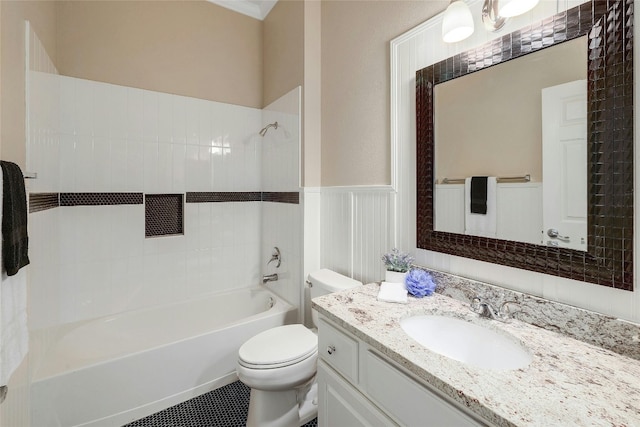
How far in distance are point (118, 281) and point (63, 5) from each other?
195 cm

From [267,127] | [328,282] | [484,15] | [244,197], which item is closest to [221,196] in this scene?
[244,197]

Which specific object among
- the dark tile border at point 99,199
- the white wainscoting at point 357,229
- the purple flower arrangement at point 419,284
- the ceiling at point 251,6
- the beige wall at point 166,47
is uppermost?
the ceiling at point 251,6

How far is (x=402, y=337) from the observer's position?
0.89m

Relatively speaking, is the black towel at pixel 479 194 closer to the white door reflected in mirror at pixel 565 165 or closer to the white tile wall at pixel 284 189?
the white door reflected in mirror at pixel 565 165

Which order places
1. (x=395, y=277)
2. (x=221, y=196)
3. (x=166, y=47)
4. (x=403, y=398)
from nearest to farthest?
1. (x=403, y=398)
2. (x=395, y=277)
3. (x=166, y=47)
4. (x=221, y=196)

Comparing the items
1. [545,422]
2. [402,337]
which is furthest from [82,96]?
[545,422]

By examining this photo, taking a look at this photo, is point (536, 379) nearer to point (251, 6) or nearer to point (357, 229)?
point (357, 229)

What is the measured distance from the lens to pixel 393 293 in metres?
1.22

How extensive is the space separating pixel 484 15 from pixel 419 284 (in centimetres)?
108

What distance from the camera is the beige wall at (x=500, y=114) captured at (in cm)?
94

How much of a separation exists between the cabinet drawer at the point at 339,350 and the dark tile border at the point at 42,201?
1.55 m

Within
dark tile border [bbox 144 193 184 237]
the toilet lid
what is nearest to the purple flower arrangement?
the toilet lid

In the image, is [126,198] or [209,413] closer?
[209,413]

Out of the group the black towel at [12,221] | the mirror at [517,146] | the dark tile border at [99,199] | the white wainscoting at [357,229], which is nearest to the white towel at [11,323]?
the black towel at [12,221]
